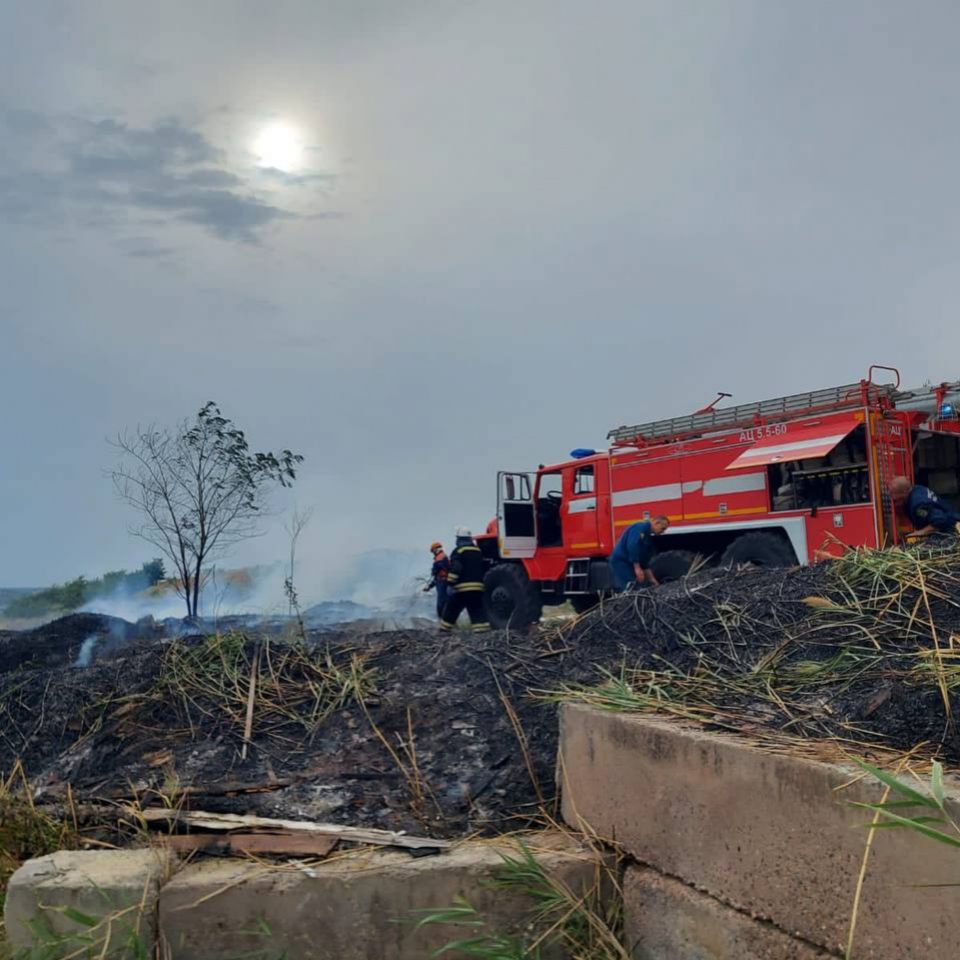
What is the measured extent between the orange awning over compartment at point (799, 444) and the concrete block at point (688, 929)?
663cm

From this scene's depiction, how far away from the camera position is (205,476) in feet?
44.5

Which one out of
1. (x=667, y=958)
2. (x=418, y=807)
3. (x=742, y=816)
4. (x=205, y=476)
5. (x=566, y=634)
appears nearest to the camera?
(x=742, y=816)

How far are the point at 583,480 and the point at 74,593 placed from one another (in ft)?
52.8

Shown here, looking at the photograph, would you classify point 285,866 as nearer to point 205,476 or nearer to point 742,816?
point 742,816

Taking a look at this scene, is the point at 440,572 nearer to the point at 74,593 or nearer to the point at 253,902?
the point at 253,902

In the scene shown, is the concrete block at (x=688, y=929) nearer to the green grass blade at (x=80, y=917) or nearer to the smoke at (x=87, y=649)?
the green grass blade at (x=80, y=917)

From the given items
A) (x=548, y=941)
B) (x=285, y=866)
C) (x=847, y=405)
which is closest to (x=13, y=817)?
(x=285, y=866)

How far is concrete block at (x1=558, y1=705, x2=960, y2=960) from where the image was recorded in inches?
98.3

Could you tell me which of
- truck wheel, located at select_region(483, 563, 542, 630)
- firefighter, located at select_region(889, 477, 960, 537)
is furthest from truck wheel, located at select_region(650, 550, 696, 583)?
truck wheel, located at select_region(483, 563, 542, 630)

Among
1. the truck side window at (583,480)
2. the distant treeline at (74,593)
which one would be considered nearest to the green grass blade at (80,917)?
the truck side window at (583,480)

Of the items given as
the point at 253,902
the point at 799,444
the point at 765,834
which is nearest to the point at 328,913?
the point at 253,902

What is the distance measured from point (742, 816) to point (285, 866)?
5.49 feet

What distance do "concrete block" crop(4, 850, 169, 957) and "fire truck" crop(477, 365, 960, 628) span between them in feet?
20.4

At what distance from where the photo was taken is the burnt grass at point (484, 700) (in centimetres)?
364
